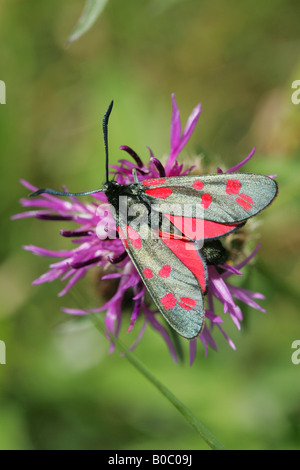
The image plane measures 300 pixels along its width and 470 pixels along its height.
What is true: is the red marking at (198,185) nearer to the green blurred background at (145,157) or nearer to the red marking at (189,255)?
the red marking at (189,255)

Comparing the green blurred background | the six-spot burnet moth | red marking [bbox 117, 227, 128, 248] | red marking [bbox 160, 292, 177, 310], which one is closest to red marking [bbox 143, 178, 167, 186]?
the six-spot burnet moth

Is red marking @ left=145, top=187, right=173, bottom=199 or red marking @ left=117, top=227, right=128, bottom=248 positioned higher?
red marking @ left=145, top=187, right=173, bottom=199

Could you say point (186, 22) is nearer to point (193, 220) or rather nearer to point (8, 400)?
point (193, 220)

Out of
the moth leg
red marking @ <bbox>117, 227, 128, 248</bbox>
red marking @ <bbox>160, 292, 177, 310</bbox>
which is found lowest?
red marking @ <bbox>160, 292, 177, 310</bbox>

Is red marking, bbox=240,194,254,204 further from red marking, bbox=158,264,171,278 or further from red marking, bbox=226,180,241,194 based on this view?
red marking, bbox=158,264,171,278

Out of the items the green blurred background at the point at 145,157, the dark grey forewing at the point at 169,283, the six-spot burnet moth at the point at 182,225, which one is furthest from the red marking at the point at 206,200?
the green blurred background at the point at 145,157

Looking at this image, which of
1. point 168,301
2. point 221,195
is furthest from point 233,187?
point 168,301

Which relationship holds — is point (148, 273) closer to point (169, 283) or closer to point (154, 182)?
point (169, 283)
